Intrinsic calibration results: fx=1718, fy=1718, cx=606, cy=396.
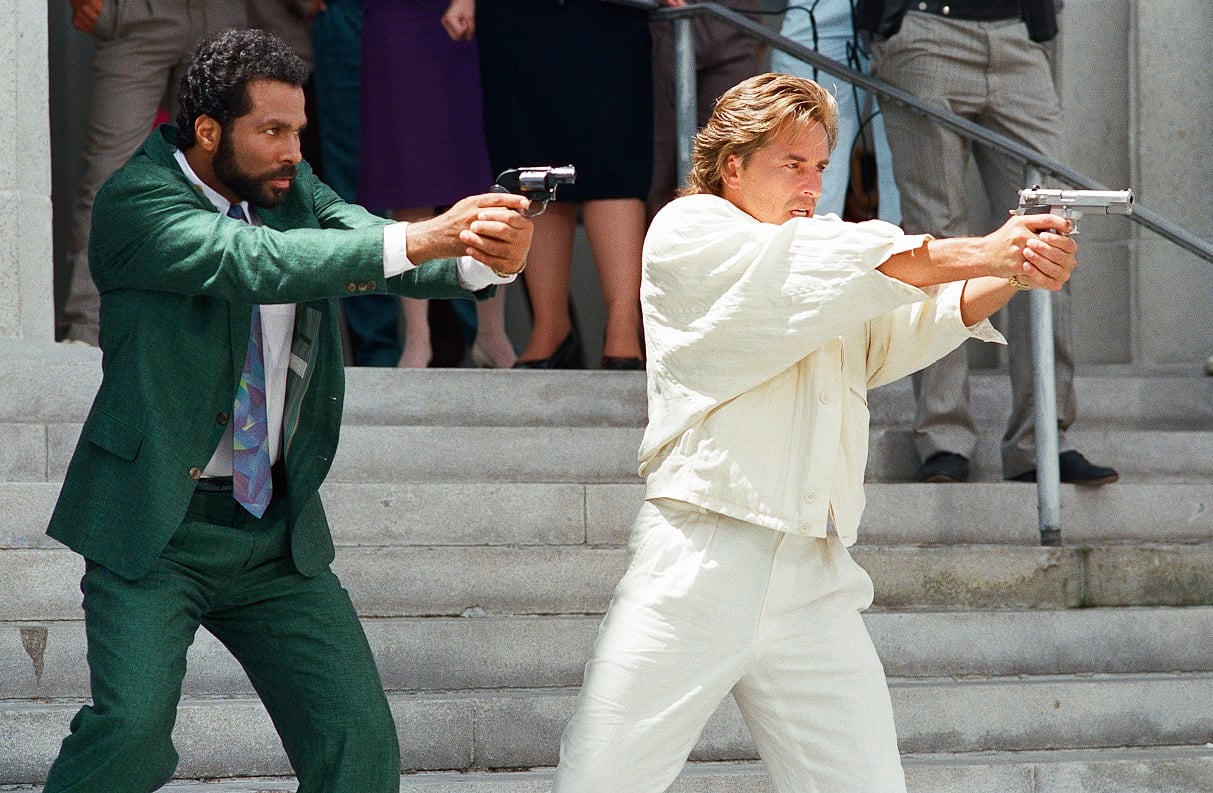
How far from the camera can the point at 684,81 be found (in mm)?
6012

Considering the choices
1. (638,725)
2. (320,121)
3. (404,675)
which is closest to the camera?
(638,725)

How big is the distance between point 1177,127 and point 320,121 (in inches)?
145

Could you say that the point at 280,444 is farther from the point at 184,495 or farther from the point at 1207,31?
the point at 1207,31

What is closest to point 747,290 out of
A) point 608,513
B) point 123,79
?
point 608,513

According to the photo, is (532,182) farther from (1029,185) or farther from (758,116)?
(1029,185)

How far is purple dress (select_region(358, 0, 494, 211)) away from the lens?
21.0 ft

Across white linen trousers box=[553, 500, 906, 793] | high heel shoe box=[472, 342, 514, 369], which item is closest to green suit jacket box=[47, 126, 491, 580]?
white linen trousers box=[553, 500, 906, 793]

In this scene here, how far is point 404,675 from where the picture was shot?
15.0ft

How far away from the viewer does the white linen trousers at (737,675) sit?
318 centimetres

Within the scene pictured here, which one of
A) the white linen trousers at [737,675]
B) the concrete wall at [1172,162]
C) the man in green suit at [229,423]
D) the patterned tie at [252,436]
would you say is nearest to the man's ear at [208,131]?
the man in green suit at [229,423]

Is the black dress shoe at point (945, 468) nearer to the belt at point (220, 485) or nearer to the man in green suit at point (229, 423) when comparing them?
the man in green suit at point (229, 423)

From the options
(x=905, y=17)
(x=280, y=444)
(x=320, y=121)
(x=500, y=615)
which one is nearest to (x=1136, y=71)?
(x=905, y=17)

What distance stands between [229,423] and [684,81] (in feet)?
10.1

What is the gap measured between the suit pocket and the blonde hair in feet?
4.07
